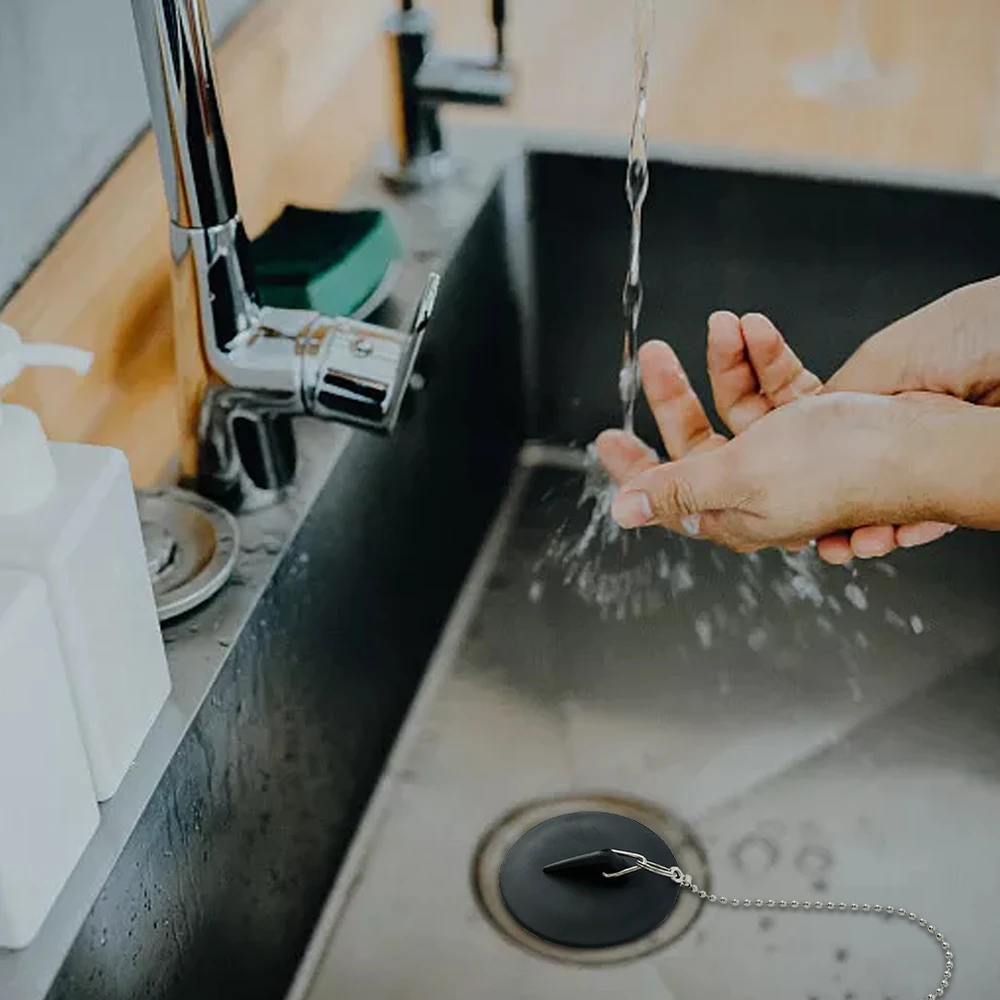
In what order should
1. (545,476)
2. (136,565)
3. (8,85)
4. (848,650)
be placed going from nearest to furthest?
(136,565)
(8,85)
(848,650)
(545,476)

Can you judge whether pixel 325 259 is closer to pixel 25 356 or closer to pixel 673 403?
pixel 673 403

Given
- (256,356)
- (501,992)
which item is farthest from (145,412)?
(501,992)

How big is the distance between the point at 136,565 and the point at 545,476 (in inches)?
20.7

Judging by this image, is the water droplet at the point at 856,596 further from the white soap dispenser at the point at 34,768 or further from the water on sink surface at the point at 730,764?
the white soap dispenser at the point at 34,768

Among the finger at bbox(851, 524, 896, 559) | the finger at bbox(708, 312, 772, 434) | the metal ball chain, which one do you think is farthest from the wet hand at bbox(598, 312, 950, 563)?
the metal ball chain

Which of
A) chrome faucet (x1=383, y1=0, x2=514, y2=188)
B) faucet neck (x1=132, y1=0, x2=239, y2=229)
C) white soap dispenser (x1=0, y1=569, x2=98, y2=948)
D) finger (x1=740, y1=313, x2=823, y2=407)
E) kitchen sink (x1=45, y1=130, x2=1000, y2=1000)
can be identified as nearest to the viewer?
white soap dispenser (x1=0, y1=569, x2=98, y2=948)

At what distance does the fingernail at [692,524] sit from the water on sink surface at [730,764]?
169mm

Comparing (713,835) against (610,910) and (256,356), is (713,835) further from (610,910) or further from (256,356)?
(256,356)

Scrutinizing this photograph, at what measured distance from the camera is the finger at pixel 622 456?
0.89m

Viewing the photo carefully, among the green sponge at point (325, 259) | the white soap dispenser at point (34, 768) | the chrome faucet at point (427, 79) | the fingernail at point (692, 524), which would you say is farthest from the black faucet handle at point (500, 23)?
the white soap dispenser at point (34, 768)

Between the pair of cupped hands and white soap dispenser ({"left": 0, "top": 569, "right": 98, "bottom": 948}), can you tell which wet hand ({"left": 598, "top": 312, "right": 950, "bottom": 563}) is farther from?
white soap dispenser ({"left": 0, "top": 569, "right": 98, "bottom": 948})

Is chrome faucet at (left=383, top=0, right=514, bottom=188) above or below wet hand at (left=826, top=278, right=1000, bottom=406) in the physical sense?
above

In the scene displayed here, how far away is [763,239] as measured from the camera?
1025 mm

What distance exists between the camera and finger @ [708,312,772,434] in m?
0.88
